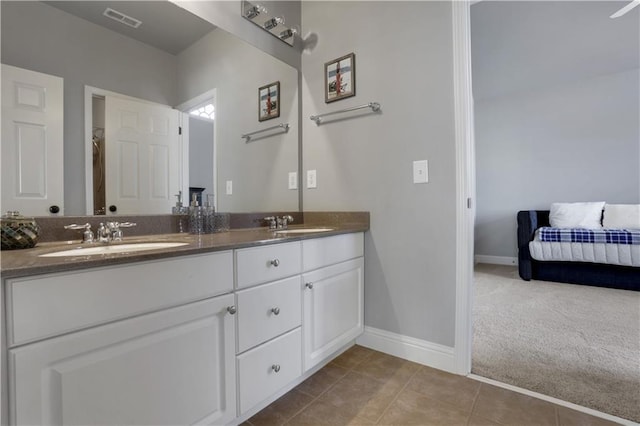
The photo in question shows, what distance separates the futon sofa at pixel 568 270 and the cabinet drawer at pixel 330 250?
8.80 ft

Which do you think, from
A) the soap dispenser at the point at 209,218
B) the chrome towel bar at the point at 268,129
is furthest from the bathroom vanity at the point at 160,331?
the chrome towel bar at the point at 268,129

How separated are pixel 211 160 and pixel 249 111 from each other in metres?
0.46

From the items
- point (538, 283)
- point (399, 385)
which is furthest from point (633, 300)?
point (399, 385)

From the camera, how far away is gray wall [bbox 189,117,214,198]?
5.32 ft

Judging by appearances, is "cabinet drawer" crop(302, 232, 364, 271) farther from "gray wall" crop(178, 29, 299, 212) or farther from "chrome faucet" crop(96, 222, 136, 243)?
"chrome faucet" crop(96, 222, 136, 243)

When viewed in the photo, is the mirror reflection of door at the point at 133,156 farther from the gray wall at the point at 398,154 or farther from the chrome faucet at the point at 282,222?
the gray wall at the point at 398,154

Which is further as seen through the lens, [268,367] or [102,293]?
[268,367]

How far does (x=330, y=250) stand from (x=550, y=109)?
14.2 feet

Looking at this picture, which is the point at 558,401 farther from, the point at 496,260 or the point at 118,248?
the point at 496,260

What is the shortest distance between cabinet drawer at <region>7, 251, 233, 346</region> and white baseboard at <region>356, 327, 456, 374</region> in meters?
1.18

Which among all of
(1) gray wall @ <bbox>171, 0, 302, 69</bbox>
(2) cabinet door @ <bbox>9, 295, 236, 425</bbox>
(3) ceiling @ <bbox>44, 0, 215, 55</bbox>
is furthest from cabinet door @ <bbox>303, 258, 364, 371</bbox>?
(1) gray wall @ <bbox>171, 0, 302, 69</bbox>

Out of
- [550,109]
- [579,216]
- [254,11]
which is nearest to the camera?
[254,11]

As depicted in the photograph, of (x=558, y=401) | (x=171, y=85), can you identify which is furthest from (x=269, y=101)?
(x=558, y=401)

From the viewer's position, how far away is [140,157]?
1402 millimetres
